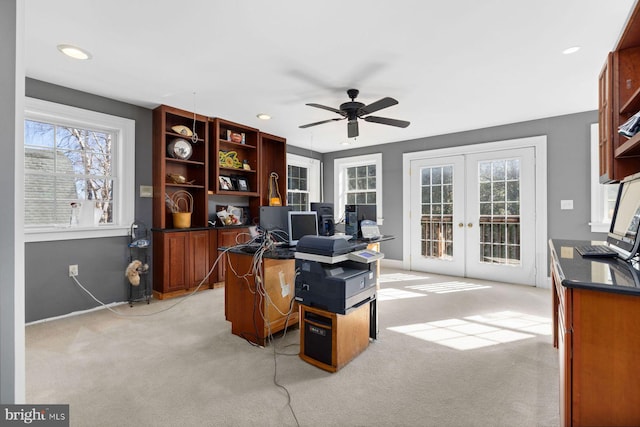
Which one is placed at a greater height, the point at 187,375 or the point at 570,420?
the point at 570,420

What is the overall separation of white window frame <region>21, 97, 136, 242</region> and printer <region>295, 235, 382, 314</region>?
2638 mm

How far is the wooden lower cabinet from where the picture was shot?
146 inches

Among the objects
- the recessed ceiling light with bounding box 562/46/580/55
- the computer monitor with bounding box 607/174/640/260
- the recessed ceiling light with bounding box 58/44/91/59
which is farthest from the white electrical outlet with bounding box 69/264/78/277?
the recessed ceiling light with bounding box 562/46/580/55

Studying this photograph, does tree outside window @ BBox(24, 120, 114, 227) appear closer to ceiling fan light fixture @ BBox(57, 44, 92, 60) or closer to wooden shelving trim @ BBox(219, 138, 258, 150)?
ceiling fan light fixture @ BBox(57, 44, 92, 60)

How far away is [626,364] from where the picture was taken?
3.39 ft

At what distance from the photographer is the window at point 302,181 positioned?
19.9 feet

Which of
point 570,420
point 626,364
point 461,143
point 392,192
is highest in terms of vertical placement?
point 461,143

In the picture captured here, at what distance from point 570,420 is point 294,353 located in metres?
1.71

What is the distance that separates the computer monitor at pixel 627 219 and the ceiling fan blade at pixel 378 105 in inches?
72.6

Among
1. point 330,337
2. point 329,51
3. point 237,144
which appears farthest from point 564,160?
point 237,144

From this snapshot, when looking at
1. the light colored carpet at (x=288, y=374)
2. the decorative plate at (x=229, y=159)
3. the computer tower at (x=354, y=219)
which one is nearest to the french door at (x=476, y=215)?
the light colored carpet at (x=288, y=374)

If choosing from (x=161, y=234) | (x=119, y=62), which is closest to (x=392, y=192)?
(x=161, y=234)

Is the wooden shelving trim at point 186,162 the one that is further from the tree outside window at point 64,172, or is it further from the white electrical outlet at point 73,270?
the white electrical outlet at point 73,270

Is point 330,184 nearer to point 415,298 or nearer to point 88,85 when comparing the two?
point 415,298
